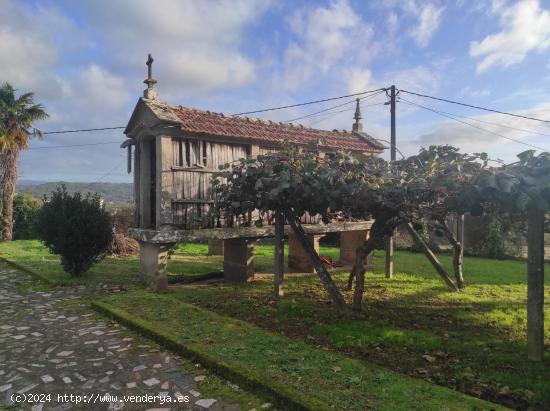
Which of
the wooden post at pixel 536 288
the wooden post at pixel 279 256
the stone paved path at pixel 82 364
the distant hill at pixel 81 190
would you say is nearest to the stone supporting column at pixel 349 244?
the wooden post at pixel 279 256

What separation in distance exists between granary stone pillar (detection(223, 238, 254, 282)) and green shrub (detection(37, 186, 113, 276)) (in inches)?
128

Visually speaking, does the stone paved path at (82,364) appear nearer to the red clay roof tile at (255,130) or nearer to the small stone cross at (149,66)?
the red clay roof tile at (255,130)

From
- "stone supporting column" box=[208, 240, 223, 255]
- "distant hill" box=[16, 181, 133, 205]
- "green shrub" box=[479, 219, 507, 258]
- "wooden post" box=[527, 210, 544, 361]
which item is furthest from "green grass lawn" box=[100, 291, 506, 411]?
"green shrub" box=[479, 219, 507, 258]

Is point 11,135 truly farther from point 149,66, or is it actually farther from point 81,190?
point 149,66

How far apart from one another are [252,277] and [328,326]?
500 cm

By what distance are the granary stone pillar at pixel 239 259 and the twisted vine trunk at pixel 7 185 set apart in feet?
53.8

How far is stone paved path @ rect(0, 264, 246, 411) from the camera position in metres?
4.23

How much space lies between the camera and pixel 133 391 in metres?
4.29

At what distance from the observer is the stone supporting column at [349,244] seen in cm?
1368

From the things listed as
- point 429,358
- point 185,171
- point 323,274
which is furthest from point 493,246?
point 429,358

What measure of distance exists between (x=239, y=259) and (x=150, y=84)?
16.5 feet

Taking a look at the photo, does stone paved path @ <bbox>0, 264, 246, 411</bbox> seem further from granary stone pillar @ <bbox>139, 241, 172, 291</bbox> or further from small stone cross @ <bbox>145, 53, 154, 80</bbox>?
small stone cross @ <bbox>145, 53, 154, 80</bbox>

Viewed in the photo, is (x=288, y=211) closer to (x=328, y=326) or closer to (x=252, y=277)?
(x=328, y=326)

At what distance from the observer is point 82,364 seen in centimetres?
505
